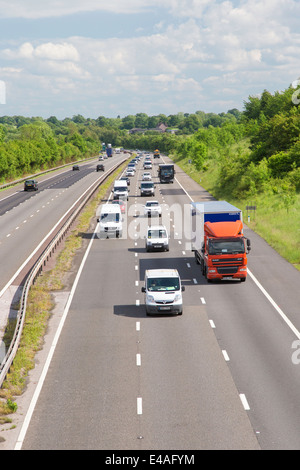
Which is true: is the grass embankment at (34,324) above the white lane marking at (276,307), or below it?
above

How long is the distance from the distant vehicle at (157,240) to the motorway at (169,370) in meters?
6.30

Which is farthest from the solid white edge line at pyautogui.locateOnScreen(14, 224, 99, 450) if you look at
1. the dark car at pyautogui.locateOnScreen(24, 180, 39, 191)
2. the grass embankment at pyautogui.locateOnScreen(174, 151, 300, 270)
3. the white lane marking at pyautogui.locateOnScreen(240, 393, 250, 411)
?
the dark car at pyautogui.locateOnScreen(24, 180, 39, 191)

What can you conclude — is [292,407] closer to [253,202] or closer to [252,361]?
[252,361]

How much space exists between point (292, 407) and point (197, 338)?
7171mm

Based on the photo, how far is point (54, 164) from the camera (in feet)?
483

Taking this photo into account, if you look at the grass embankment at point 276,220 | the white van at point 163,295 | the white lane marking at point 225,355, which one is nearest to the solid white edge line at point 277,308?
the white lane marking at point 225,355

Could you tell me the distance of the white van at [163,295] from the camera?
27.1 m

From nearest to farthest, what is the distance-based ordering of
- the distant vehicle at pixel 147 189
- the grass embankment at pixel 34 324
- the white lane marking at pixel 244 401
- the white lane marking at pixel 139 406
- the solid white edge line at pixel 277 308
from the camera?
the white lane marking at pixel 139 406 < the white lane marking at pixel 244 401 < the grass embankment at pixel 34 324 < the solid white edge line at pixel 277 308 < the distant vehicle at pixel 147 189

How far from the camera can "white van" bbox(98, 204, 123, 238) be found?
49.4m

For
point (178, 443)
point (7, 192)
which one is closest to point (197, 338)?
point (178, 443)

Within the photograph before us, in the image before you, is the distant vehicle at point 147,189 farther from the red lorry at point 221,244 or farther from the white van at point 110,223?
the red lorry at point 221,244

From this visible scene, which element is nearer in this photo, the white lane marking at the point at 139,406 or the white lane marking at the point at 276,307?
Answer: the white lane marking at the point at 139,406

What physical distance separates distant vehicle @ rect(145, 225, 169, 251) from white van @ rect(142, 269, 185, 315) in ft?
46.4

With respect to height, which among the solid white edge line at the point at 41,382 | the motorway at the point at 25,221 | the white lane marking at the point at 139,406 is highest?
the motorway at the point at 25,221
